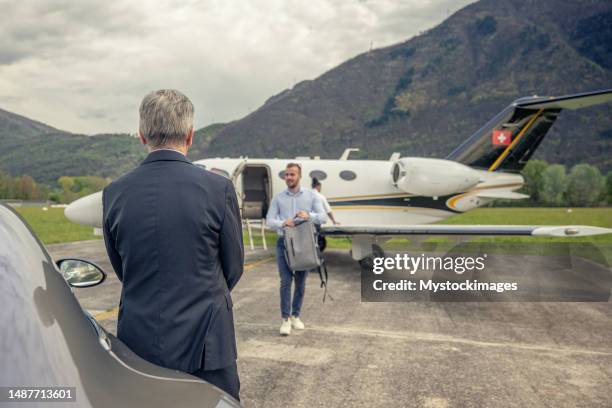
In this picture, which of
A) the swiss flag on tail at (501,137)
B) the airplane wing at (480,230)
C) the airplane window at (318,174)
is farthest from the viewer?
the swiss flag on tail at (501,137)

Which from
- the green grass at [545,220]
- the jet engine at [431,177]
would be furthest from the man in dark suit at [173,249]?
the green grass at [545,220]

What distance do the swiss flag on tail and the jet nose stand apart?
401 inches

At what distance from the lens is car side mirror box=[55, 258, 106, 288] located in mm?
2248

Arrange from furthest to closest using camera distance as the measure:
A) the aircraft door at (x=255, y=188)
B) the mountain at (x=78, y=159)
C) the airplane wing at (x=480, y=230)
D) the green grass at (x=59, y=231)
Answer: the mountain at (x=78, y=159) < the green grass at (x=59, y=231) < the aircraft door at (x=255, y=188) < the airplane wing at (x=480, y=230)

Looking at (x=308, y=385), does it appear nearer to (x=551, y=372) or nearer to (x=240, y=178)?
(x=551, y=372)

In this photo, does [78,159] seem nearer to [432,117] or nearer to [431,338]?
[432,117]

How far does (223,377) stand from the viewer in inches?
80.5

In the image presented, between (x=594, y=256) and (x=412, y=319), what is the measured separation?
10.2 metres

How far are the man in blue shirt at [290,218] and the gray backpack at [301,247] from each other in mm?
163

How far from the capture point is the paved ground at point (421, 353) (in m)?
3.80

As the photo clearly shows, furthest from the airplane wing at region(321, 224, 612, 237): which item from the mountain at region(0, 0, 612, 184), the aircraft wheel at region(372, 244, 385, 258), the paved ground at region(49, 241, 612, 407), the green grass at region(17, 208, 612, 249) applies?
the mountain at region(0, 0, 612, 184)

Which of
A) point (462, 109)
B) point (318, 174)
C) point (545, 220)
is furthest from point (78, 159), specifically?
point (318, 174)

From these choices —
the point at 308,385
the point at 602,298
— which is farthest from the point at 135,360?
the point at 602,298

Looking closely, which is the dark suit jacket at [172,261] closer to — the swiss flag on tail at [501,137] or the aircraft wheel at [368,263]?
the aircraft wheel at [368,263]
